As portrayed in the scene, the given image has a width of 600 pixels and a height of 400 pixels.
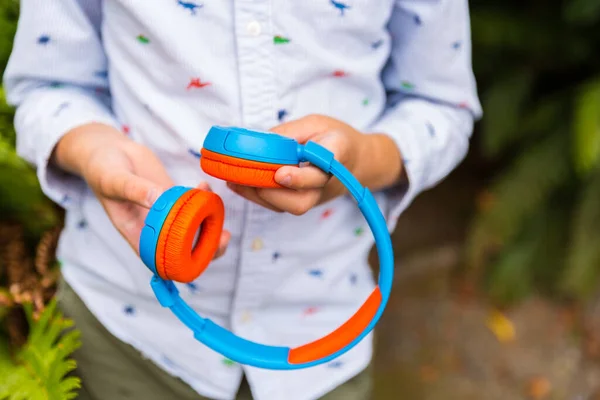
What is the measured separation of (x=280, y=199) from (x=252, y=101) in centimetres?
17

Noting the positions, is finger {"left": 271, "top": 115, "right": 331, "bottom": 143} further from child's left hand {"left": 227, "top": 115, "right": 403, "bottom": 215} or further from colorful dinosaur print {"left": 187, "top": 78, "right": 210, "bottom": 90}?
colorful dinosaur print {"left": 187, "top": 78, "right": 210, "bottom": 90}

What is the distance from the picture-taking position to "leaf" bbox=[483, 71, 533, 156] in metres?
2.13

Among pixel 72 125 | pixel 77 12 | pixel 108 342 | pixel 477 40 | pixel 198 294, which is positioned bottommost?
pixel 477 40

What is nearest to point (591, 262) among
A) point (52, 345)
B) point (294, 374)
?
point (294, 374)

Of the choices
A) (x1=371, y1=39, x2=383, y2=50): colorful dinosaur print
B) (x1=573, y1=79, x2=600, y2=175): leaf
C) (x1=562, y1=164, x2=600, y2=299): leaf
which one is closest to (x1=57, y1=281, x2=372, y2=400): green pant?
(x1=371, y1=39, x2=383, y2=50): colorful dinosaur print

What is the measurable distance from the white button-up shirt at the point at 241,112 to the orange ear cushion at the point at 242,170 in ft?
0.59

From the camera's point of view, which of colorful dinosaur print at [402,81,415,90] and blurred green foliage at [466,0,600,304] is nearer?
colorful dinosaur print at [402,81,415,90]

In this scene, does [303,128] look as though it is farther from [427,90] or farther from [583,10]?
[583,10]

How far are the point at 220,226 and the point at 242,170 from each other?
10 centimetres

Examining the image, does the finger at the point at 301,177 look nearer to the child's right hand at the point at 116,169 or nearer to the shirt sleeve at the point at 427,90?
the child's right hand at the point at 116,169

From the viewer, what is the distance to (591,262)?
1.93 meters

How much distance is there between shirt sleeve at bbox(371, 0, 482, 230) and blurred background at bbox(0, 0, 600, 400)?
101 centimetres

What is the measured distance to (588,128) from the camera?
1731mm

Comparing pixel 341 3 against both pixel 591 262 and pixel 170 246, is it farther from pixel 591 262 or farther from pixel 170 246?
pixel 591 262
